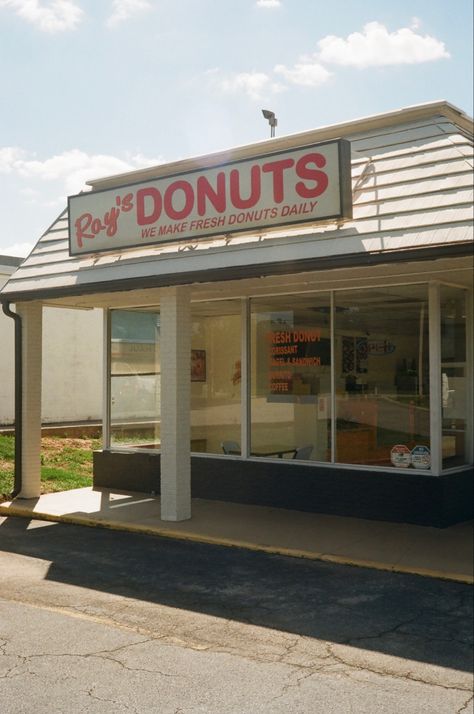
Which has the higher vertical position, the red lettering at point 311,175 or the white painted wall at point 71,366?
the red lettering at point 311,175

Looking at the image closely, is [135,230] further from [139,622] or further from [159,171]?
[139,622]

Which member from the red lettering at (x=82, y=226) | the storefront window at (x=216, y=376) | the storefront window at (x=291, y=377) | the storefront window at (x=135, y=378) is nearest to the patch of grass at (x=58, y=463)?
the storefront window at (x=135, y=378)

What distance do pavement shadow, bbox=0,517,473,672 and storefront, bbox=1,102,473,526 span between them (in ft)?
5.96

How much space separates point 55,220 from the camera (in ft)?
46.6

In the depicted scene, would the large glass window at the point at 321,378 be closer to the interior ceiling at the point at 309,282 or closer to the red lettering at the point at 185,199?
the interior ceiling at the point at 309,282

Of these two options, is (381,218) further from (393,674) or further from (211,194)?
(393,674)

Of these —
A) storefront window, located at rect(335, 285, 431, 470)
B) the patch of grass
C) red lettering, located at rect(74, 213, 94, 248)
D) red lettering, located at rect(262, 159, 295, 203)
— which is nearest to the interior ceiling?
storefront window, located at rect(335, 285, 431, 470)

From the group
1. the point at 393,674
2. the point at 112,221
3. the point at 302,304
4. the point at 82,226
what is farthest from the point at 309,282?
the point at 393,674

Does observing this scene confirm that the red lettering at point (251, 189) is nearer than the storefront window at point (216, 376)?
Yes

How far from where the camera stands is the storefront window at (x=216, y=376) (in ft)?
43.6

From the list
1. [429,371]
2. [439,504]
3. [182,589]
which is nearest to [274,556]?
[182,589]

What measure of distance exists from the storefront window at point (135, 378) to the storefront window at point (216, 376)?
3.13ft

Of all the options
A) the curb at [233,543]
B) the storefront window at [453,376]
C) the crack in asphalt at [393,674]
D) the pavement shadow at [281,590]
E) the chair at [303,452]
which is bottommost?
the crack in asphalt at [393,674]

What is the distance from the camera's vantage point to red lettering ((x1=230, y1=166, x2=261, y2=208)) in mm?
10609
